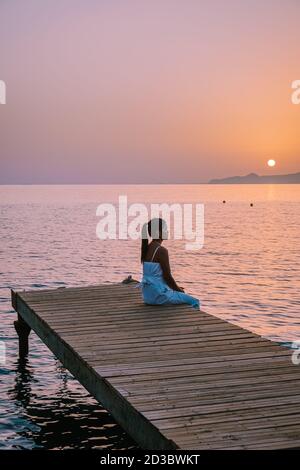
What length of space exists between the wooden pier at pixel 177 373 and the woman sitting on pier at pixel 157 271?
0.78 ft

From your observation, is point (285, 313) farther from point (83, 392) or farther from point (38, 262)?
point (38, 262)

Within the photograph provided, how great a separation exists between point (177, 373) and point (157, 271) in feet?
14.3

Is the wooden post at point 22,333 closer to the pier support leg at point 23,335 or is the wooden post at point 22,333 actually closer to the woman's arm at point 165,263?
the pier support leg at point 23,335

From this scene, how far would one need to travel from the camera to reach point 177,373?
8484 mm

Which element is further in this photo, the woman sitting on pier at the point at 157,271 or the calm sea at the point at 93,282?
the woman sitting on pier at the point at 157,271

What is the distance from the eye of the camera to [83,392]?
13.2m

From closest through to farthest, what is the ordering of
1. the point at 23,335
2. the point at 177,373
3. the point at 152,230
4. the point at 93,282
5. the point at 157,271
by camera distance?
1. the point at 177,373
2. the point at 152,230
3. the point at 157,271
4. the point at 23,335
5. the point at 93,282

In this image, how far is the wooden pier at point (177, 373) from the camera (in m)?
6.64

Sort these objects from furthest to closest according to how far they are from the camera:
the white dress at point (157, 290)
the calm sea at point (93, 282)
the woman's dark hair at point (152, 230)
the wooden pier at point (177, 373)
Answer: the white dress at point (157, 290)
the woman's dark hair at point (152, 230)
the calm sea at point (93, 282)
the wooden pier at point (177, 373)

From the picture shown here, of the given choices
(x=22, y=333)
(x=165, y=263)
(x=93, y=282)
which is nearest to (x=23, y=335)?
(x=22, y=333)

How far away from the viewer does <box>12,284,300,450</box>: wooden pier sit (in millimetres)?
6637

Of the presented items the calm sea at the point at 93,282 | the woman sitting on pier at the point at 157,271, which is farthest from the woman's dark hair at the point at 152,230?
the calm sea at the point at 93,282

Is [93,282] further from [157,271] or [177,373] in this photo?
[177,373]

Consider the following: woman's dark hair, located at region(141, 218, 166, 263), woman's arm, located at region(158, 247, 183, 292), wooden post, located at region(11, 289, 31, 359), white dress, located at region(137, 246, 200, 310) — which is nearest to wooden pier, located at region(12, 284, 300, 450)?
white dress, located at region(137, 246, 200, 310)
